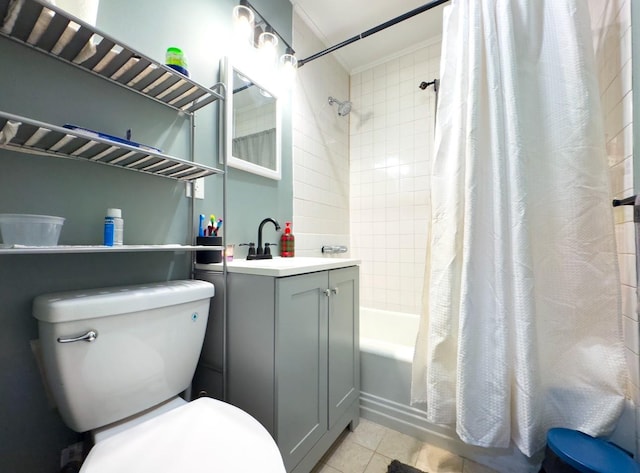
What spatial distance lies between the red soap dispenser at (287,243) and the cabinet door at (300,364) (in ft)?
1.80

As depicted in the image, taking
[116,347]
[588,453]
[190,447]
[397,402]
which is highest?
[116,347]

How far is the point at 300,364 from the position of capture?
1.01 m

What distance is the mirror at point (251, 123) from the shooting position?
4.36 feet

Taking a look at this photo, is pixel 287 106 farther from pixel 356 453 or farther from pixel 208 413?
pixel 356 453

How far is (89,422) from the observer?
2.40 ft

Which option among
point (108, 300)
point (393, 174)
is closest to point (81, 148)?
point (108, 300)

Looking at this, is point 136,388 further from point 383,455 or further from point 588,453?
point 588,453

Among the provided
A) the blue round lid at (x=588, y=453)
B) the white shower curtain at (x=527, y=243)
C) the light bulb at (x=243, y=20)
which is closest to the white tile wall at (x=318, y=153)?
the light bulb at (x=243, y=20)

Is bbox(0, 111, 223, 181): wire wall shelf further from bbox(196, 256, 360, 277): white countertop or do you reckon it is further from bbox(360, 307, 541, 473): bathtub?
bbox(360, 307, 541, 473): bathtub

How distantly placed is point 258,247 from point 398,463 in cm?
118

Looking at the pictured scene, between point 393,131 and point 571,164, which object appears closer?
point 571,164

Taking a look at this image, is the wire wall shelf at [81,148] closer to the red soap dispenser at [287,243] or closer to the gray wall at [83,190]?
the gray wall at [83,190]

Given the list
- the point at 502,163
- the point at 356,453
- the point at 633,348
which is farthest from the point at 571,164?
the point at 356,453

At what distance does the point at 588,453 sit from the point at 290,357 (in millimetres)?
941
